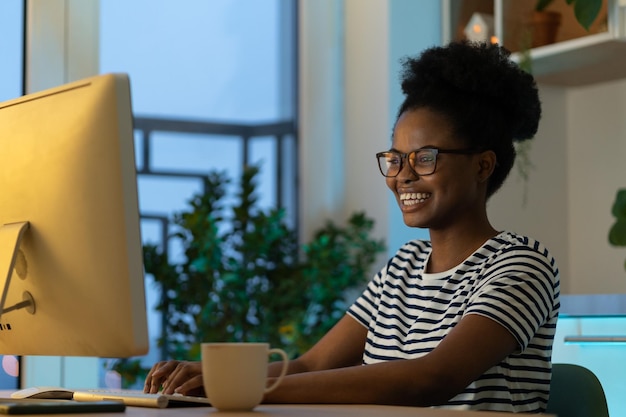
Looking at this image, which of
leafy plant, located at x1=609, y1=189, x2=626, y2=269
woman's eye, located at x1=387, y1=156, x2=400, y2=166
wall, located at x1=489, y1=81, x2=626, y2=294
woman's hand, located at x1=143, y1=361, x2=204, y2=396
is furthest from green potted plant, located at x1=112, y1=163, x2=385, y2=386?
woman's hand, located at x1=143, y1=361, x2=204, y2=396

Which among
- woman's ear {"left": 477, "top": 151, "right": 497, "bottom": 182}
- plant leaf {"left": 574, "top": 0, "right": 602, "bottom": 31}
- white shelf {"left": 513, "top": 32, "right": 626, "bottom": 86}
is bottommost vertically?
woman's ear {"left": 477, "top": 151, "right": 497, "bottom": 182}

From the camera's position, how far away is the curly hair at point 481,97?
2.03 metres

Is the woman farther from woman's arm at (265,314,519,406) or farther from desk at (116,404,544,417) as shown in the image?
desk at (116,404,544,417)

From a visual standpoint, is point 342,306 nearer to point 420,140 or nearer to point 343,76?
point 343,76

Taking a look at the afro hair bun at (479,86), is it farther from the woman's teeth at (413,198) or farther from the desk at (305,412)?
the desk at (305,412)

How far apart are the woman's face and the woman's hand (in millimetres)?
596

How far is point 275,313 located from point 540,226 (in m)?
1.02

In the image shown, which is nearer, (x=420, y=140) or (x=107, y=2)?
(x=420, y=140)

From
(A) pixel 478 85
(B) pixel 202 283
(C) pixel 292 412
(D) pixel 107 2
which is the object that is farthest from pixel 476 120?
(D) pixel 107 2

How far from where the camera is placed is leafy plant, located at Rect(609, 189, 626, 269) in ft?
9.97

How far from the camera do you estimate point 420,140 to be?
2.02 meters

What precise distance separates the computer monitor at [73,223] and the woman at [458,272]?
34 cm

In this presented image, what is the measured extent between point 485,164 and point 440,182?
0.12 m

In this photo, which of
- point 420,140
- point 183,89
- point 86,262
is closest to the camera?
point 86,262
